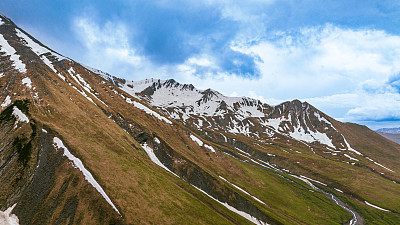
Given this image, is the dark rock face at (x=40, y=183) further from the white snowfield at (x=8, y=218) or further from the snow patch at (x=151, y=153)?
the snow patch at (x=151, y=153)

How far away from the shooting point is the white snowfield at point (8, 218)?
29.4 m

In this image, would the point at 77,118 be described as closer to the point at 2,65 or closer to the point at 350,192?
the point at 2,65

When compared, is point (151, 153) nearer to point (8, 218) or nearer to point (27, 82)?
point (8, 218)

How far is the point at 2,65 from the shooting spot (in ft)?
218

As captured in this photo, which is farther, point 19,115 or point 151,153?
point 151,153

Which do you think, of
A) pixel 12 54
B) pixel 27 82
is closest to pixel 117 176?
pixel 27 82

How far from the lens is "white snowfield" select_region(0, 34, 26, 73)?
68188mm

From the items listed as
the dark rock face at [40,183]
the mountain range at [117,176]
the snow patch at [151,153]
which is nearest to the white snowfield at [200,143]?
the mountain range at [117,176]

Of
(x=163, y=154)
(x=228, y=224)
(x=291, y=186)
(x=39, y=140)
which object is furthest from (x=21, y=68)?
(x=291, y=186)

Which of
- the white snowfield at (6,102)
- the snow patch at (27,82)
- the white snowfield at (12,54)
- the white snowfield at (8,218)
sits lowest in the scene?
the white snowfield at (8,218)

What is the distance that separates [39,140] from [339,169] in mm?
173134

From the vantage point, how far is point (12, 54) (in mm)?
79000

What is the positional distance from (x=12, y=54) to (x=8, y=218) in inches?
3319

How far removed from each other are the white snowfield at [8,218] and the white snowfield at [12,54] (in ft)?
192
